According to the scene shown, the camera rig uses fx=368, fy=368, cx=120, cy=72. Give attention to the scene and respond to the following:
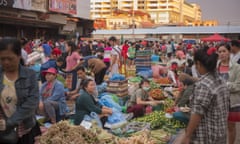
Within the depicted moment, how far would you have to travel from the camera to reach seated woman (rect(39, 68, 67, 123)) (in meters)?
6.82

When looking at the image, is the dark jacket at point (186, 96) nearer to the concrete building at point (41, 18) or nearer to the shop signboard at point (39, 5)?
the concrete building at point (41, 18)

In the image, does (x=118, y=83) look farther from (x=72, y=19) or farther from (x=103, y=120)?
(x=72, y=19)

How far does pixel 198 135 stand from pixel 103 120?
144 inches

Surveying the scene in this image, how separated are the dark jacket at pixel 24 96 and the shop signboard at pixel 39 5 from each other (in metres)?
24.1

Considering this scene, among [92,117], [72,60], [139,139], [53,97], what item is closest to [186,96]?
[139,139]

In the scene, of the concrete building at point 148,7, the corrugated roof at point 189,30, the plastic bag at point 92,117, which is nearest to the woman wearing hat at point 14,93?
the plastic bag at point 92,117

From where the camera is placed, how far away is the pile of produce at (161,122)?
7.04 metres

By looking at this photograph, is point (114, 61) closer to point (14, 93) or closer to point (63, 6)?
point (14, 93)

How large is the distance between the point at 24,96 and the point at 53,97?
3944 millimetres

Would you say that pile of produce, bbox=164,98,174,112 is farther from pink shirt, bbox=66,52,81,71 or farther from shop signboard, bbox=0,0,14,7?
shop signboard, bbox=0,0,14,7

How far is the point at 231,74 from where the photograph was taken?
5336 millimetres

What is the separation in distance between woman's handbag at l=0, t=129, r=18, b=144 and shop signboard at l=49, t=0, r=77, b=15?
2706cm

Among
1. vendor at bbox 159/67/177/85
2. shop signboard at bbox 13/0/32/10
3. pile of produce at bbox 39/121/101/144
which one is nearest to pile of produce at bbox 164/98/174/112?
vendor at bbox 159/67/177/85

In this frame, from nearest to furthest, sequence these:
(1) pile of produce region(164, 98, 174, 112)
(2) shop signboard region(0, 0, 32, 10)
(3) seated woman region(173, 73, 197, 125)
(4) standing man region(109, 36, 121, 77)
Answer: (3) seated woman region(173, 73, 197, 125) → (1) pile of produce region(164, 98, 174, 112) → (4) standing man region(109, 36, 121, 77) → (2) shop signboard region(0, 0, 32, 10)
